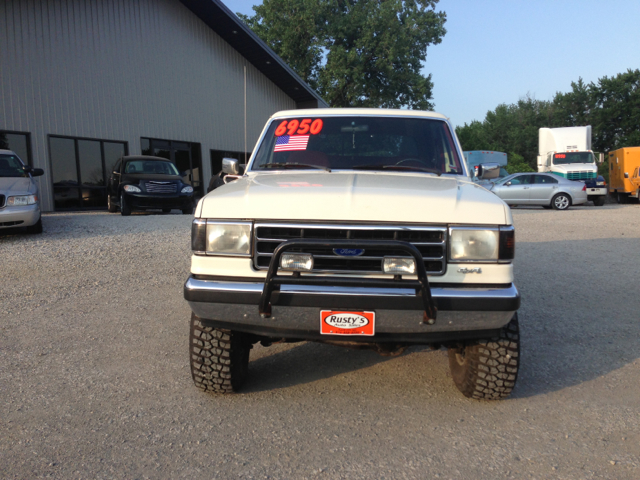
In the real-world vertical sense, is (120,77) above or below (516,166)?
above

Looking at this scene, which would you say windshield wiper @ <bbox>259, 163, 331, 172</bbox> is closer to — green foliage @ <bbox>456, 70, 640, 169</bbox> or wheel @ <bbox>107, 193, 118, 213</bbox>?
wheel @ <bbox>107, 193, 118, 213</bbox>

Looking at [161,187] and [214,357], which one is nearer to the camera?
[214,357]

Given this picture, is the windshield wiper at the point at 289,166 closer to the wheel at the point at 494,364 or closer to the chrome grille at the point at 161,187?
the wheel at the point at 494,364

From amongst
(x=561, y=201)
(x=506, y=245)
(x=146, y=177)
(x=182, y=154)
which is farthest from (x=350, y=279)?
(x=182, y=154)

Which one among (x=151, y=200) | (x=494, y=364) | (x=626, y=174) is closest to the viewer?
(x=494, y=364)

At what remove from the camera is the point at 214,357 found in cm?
317

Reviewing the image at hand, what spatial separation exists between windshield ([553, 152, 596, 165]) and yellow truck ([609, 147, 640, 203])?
2190mm

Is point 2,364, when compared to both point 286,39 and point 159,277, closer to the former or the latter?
point 159,277

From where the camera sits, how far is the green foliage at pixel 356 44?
102 ft

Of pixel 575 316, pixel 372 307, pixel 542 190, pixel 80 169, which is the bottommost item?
pixel 575 316

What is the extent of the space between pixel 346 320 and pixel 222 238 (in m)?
0.81

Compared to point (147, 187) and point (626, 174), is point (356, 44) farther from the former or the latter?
point (147, 187)

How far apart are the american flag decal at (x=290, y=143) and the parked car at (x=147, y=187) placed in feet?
33.3

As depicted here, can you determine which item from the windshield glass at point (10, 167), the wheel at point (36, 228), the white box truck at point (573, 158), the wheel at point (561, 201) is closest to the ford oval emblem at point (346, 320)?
the wheel at point (36, 228)
